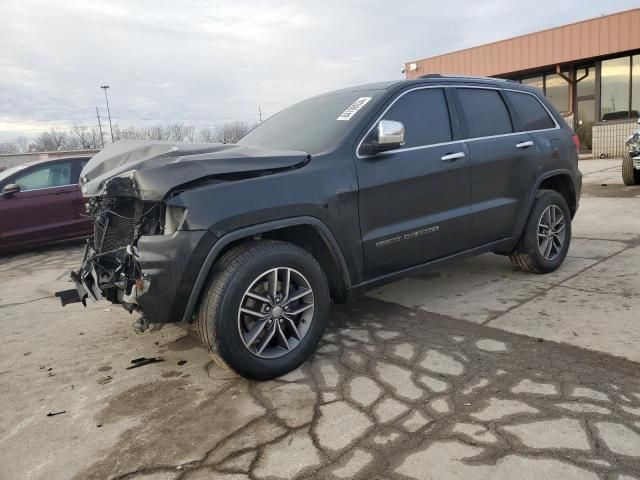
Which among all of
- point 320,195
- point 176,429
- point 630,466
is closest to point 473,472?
point 630,466

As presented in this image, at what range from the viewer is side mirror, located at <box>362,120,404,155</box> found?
3.29 m

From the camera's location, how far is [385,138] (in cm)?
329

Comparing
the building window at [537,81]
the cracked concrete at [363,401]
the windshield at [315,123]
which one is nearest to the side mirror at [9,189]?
the cracked concrete at [363,401]

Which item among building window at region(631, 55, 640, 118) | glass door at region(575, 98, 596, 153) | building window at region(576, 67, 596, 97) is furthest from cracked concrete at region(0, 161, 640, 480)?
building window at region(576, 67, 596, 97)

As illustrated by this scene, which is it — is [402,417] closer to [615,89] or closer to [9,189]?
[9,189]

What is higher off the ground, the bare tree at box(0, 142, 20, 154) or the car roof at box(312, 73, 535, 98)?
the bare tree at box(0, 142, 20, 154)

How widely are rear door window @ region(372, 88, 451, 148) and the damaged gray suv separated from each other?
12 millimetres

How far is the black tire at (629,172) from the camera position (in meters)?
10.0

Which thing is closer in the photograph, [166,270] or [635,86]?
[166,270]

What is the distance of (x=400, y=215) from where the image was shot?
3.64 m

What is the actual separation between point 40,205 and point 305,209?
20.7 feet

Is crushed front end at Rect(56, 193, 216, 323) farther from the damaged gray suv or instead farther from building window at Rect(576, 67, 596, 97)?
building window at Rect(576, 67, 596, 97)

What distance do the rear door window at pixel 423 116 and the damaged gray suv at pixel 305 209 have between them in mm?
12

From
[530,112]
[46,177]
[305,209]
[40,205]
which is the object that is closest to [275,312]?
[305,209]
